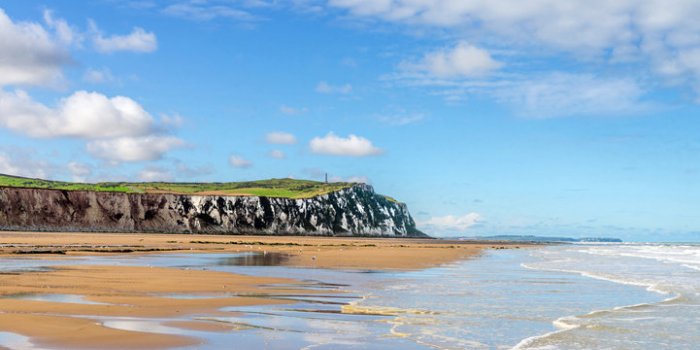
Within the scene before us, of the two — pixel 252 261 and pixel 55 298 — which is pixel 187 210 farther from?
pixel 55 298

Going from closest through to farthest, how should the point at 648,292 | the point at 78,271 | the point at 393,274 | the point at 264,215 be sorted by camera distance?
the point at 648,292 < the point at 78,271 < the point at 393,274 < the point at 264,215

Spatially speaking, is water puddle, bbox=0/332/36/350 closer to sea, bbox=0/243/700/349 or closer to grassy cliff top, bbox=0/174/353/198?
sea, bbox=0/243/700/349

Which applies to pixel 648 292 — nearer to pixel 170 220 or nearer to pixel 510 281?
pixel 510 281

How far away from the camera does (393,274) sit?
31.6 meters

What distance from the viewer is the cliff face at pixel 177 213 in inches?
4715

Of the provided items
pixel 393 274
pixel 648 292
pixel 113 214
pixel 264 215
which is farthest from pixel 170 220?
pixel 648 292

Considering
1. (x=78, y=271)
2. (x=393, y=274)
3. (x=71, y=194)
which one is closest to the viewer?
(x=78, y=271)

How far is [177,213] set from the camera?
140000mm

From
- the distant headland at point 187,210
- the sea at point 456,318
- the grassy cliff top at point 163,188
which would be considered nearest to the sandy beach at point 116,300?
the sea at point 456,318

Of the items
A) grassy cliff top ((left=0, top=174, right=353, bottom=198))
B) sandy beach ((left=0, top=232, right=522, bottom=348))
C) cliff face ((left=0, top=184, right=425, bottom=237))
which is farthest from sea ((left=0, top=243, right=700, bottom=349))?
grassy cliff top ((left=0, top=174, right=353, bottom=198))

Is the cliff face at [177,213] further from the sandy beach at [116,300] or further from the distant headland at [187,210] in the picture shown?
the sandy beach at [116,300]

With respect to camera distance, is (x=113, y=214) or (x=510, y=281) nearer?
(x=510, y=281)

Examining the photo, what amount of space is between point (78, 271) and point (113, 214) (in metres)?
110

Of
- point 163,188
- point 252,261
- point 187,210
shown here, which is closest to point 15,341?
point 252,261
